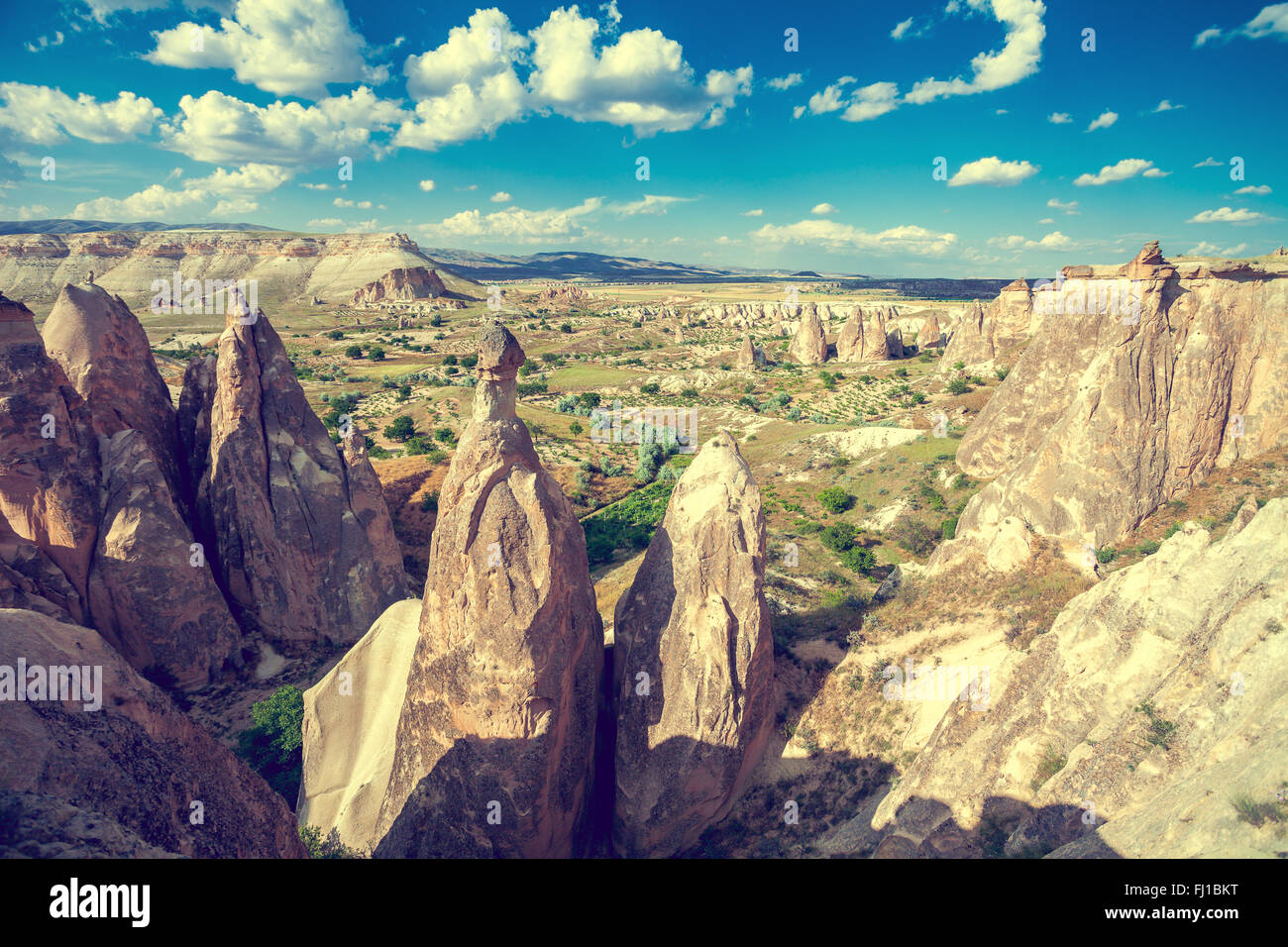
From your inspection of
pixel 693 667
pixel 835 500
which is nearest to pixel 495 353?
pixel 693 667

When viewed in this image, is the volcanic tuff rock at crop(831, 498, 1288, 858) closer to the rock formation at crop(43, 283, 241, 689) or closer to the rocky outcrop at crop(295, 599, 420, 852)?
the rocky outcrop at crop(295, 599, 420, 852)

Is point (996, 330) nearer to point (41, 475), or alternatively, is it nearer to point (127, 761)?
point (41, 475)

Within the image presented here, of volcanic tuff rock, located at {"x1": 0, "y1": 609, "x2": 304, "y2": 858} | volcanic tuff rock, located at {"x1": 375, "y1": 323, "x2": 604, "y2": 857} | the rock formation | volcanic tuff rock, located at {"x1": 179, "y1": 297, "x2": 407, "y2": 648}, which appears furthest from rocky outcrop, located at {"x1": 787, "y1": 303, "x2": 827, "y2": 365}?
volcanic tuff rock, located at {"x1": 0, "y1": 609, "x2": 304, "y2": 858}

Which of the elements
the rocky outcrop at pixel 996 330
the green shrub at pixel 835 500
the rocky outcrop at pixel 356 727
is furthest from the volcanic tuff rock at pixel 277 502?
the rocky outcrop at pixel 996 330

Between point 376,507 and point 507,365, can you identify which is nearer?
point 507,365
